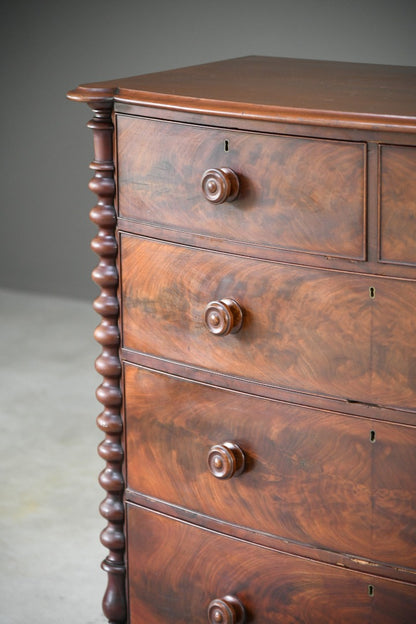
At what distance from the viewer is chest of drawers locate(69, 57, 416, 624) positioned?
5.05 ft

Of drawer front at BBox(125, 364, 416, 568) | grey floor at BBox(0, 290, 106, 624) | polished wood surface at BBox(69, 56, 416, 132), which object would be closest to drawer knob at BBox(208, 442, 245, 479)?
drawer front at BBox(125, 364, 416, 568)

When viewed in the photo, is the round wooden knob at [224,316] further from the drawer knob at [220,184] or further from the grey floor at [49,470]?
the grey floor at [49,470]

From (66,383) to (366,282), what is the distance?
7.23ft

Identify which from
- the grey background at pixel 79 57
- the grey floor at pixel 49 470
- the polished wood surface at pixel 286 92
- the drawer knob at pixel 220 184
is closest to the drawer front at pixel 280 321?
the drawer knob at pixel 220 184

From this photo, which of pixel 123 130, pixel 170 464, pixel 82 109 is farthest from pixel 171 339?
Answer: pixel 82 109

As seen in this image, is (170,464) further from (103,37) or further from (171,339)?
(103,37)

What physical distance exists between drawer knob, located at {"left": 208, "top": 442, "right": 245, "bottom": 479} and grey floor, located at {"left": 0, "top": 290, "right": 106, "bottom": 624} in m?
0.69

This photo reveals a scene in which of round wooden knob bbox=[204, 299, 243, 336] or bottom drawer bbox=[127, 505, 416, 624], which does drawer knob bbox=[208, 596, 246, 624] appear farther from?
round wooden knob bbox=[204, 299, 243, 336]

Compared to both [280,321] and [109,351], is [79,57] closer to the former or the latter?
[109,351]

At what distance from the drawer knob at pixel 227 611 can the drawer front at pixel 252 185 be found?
696 mm

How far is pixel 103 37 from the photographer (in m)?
4.29

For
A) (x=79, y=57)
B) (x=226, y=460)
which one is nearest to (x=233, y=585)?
(x=226, y=460)

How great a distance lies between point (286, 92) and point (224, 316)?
0.41 m

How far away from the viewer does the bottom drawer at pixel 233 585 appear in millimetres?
1698
